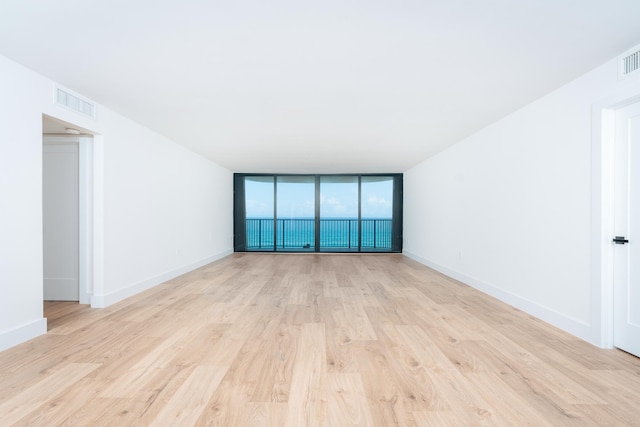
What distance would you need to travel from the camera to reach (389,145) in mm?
5180

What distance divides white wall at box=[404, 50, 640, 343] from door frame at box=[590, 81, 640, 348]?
0.20 ft

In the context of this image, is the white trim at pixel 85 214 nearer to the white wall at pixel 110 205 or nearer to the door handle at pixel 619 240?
the white wall at pixel 110 205

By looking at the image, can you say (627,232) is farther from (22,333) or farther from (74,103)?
(74,103)

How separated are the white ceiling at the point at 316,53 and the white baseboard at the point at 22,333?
6.55 feet

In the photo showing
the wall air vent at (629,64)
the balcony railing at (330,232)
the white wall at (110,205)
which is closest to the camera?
the wall air vent at (629,64)

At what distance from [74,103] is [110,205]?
1.08m

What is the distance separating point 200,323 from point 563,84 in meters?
3.80

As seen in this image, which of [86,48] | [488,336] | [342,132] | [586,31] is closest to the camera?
[586,31]

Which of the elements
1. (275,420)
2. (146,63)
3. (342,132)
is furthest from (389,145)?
(275,420)

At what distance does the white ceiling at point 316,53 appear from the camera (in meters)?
1.80

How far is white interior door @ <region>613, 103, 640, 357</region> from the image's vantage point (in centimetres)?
229

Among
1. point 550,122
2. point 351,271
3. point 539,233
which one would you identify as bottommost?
point 351,271

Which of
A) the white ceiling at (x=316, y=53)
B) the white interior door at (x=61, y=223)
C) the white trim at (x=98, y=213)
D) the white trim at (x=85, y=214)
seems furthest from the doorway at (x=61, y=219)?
the white ceiling at (x=316, y=53)

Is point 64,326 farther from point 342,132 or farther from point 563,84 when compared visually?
point 563,84
